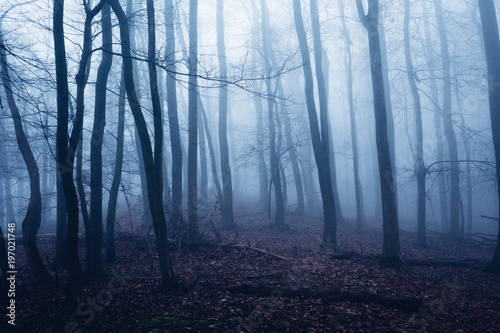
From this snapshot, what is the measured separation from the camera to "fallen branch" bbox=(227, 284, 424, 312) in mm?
5613

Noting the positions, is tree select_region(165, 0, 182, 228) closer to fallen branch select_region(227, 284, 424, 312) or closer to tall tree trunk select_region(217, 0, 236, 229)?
tall tree trunk select_region(217, 0, 236, 229)

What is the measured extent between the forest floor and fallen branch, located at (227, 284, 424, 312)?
2 cm

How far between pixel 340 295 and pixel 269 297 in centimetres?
139

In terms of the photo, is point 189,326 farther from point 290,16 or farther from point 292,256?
point 290,16

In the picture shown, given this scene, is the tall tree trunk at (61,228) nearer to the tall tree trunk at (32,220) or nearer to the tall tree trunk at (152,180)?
the tall tree trunk at (32,220)

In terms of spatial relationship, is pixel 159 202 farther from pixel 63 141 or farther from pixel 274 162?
pixel 274 162

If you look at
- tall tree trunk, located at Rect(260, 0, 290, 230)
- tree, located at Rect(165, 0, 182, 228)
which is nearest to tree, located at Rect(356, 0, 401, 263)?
tall tree trunk, located at Rect(260, 0, 290, 230)

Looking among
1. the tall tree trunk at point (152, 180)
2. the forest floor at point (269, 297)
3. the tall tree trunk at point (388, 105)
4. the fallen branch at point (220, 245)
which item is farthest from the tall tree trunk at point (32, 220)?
the tall tree trunk at point (388, 105)

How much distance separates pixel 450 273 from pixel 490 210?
3161 centimetres

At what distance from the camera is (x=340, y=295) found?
19.1ft

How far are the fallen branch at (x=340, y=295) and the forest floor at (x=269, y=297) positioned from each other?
0.06 feet

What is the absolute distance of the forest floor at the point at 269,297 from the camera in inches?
193

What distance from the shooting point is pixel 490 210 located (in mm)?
32469

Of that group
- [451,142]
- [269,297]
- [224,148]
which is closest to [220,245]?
[269,297]
